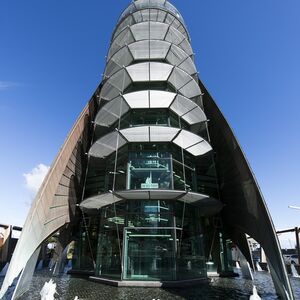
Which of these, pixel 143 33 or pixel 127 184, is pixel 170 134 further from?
pixel 143 33

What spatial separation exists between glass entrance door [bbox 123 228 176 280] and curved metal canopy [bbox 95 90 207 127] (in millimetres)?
8832

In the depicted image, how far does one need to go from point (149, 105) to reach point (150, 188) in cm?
720

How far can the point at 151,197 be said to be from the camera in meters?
16.6

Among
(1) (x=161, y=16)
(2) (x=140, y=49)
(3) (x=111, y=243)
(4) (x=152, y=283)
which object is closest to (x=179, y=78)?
(2) (x=140, y=49)

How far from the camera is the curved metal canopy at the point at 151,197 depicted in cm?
1580

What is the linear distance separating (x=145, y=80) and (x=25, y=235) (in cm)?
1474

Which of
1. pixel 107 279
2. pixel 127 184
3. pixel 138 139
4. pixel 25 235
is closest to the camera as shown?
pixel 25 235

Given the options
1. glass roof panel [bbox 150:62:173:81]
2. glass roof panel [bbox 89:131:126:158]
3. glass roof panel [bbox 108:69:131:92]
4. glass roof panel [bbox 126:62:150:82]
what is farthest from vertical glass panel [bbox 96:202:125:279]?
glass roof panel [bbox 150:62:173:81]

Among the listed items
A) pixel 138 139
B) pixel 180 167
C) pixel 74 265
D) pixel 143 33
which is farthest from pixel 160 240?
pixel 143 33

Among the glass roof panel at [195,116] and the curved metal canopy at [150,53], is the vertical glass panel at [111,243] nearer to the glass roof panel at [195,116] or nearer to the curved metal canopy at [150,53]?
the glass roof panel at [195,116]

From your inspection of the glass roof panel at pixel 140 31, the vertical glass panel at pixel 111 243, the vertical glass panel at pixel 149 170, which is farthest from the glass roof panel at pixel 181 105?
the glass roof panel at pixel 140 31

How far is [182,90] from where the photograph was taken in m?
23.8

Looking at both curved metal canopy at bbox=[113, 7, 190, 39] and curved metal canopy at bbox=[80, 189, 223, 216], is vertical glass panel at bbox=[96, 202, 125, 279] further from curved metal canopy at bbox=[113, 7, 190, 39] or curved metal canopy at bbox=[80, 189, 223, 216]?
curved metal canopy at bbox=[113, 7, 190, 39]

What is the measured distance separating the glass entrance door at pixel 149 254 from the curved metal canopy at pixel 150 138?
603 centimetres
